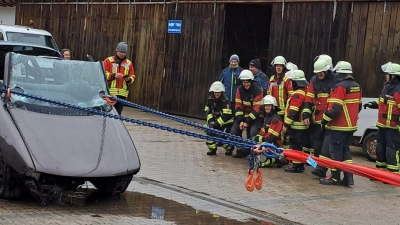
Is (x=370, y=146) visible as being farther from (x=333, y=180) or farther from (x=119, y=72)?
(x=119, y=72)

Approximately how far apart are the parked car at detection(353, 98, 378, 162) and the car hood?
6.20m

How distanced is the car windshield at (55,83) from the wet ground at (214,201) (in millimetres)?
1160

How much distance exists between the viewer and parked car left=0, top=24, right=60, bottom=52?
53.9ft

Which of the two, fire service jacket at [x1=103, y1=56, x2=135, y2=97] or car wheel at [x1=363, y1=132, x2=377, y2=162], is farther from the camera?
car wheel at [x1=363, y1=132, x2=377, y2=162]

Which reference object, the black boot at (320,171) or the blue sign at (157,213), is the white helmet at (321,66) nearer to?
the black boot at (320,171)

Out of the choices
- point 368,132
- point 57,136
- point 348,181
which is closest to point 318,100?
point 348,181

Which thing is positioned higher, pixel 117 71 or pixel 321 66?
pixel 321 66

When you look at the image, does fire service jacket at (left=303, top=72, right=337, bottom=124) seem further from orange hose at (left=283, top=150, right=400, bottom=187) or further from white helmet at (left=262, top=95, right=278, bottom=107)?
orange hose at (left=283, top=150, right=400, bottom=187)

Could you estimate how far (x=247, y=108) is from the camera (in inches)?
482

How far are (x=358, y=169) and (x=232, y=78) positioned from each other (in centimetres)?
729

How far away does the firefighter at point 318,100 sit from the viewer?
10555 mm

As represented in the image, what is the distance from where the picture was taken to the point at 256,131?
1199 centimetres

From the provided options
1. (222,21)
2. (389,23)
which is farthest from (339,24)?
(222,21)

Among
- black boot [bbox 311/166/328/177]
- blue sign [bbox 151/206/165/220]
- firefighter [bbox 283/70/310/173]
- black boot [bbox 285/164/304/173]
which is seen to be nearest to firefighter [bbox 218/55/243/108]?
firefighter [bbox 283/70/310/173]
